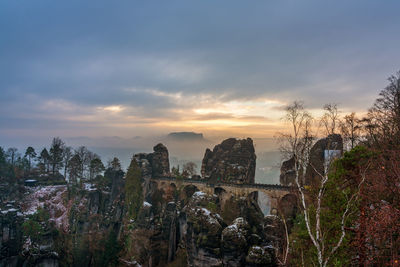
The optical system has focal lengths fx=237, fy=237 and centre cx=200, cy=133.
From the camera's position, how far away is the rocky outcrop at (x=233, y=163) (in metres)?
53.0

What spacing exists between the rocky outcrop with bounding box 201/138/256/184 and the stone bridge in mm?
1916

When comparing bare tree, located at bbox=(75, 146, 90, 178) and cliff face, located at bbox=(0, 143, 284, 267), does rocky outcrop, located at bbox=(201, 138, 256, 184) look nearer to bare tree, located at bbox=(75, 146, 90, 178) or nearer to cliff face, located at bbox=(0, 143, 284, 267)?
cliff face, located at bbox=(0, 143, 284, 267)

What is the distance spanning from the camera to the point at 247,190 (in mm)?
48062

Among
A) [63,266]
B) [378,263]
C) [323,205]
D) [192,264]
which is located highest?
[323,205]

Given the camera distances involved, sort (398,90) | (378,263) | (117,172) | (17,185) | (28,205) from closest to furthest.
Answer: (378,263) < (398,90) < (28,205) < (17,185) < (117,172)

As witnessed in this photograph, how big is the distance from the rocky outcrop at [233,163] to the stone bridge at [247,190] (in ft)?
6.29

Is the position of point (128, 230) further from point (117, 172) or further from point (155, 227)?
point (117, 172)

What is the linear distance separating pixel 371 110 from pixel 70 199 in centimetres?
6074

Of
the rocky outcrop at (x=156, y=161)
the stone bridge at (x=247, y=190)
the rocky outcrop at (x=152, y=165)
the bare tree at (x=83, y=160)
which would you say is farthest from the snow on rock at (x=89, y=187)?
the stone bridge at (x=247, y=190)

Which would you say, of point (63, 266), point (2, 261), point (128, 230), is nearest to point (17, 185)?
point (2, 261)

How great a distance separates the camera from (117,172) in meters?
63.4

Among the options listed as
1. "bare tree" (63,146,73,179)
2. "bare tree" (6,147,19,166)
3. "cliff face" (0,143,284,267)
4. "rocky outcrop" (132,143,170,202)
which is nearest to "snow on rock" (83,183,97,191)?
"cliff face" (0,143,284,267)

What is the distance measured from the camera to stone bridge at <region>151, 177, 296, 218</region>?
41.0 metres

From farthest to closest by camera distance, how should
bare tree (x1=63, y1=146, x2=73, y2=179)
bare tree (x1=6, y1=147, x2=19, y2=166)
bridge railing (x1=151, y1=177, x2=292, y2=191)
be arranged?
bare tree (x1=63, y1=146, x2=73, y2=179) → bare tree (x1=6, y1=147, x2=19, y2=166) → bridge railing (x1=151, y1=177, x2=292, y2=191)
